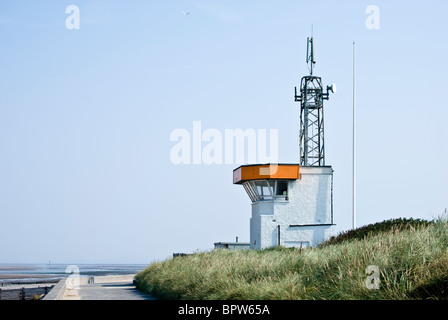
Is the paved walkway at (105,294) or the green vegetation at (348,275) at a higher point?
the green vegetation at (348,275)

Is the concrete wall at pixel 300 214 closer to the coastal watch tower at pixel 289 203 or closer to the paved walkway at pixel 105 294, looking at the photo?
the coastal watch tower at pixel 289 203

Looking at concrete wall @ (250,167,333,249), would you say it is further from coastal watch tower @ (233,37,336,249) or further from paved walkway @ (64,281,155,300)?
paved walkway @ (64,281,155,300)

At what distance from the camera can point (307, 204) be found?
40.0 meters

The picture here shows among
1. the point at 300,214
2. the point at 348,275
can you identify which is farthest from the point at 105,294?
the point at 300,214

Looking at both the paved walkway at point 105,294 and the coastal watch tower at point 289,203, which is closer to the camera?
the paved walkway at point 105,294

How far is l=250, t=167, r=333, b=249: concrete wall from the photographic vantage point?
39094 millimetres

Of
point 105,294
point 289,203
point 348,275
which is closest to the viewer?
point 348,275

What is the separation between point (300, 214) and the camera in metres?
39.7

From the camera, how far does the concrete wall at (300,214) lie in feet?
128

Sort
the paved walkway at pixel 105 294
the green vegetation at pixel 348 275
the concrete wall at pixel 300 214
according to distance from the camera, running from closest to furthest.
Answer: the green vegetation at pixel 348 275 → the paved walkway at pixel 105 294 → the concrete wall at pixel 300 214

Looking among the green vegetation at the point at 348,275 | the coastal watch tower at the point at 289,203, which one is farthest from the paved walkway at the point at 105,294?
the coastal watch tower at the point at 289,203

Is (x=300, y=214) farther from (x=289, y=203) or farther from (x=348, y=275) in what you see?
(x=348, y=275)

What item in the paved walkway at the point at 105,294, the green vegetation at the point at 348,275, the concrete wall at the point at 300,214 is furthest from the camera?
the concrete wall at the point at 300,214
